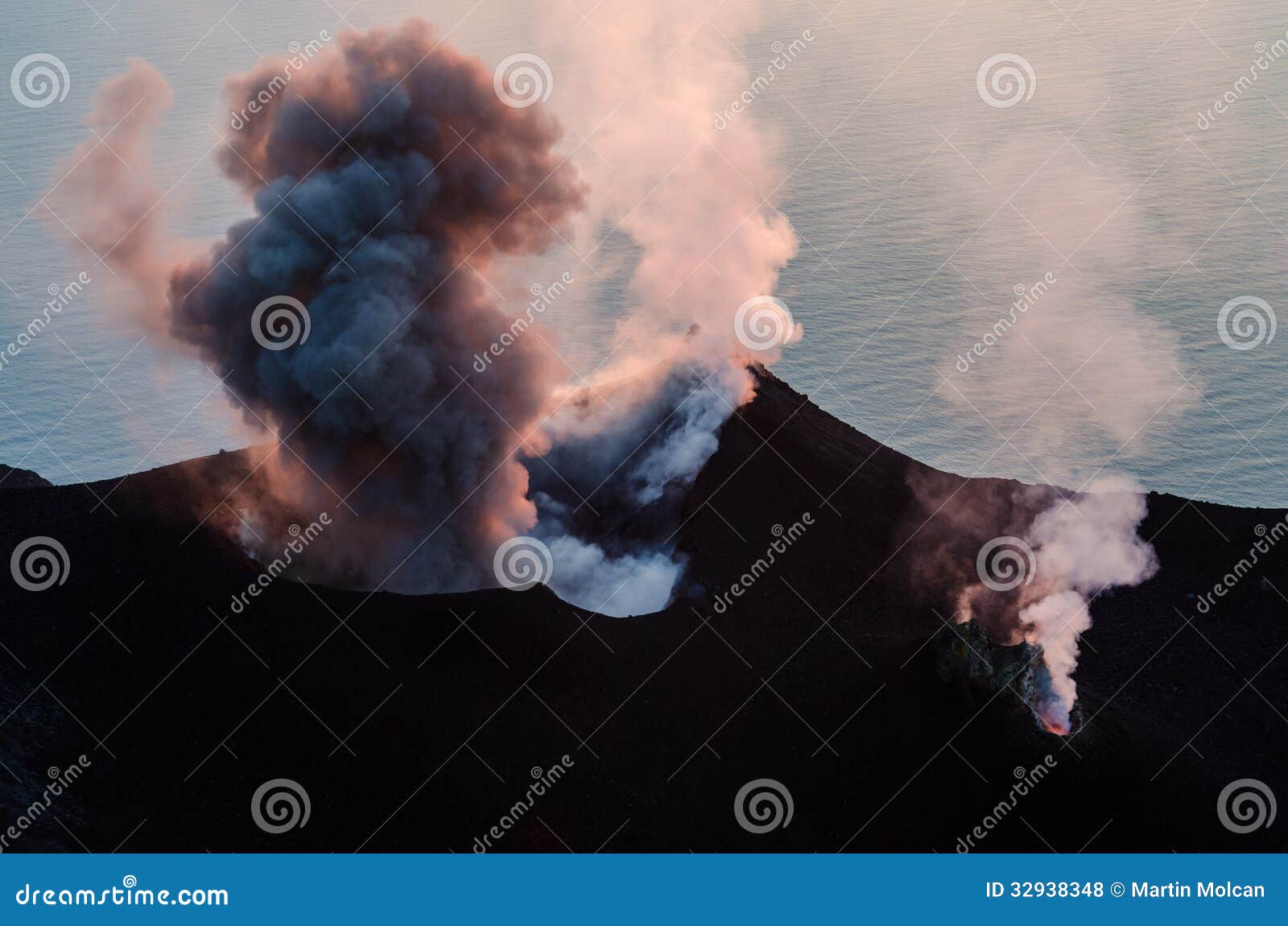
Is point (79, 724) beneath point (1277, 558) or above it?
beneath

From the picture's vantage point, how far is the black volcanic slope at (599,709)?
3838 cm

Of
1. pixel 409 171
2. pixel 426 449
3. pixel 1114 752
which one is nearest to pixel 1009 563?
pixel 1114 752

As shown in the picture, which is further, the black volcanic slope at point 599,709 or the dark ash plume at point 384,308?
the dark ash plume at point 384,308

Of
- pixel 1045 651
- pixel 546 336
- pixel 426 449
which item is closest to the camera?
pixel 1045 651

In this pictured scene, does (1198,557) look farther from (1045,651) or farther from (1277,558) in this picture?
(1045,651)

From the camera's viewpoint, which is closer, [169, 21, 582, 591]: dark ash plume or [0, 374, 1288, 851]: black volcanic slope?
[0, 374, 1288, 851]: black volcanic slope

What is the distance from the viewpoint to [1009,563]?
1980 inches

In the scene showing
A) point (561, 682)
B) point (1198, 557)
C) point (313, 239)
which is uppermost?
point (1198, 557)

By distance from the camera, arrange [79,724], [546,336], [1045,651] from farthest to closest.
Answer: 1. [546,336]
2. [1045,651]
3. [79,724]

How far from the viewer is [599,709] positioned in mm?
41594

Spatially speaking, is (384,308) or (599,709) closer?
(599,709)

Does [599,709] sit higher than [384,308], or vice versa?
[384,308]

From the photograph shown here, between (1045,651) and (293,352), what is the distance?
27144mm

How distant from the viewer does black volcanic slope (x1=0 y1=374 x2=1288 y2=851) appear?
38375 mm
